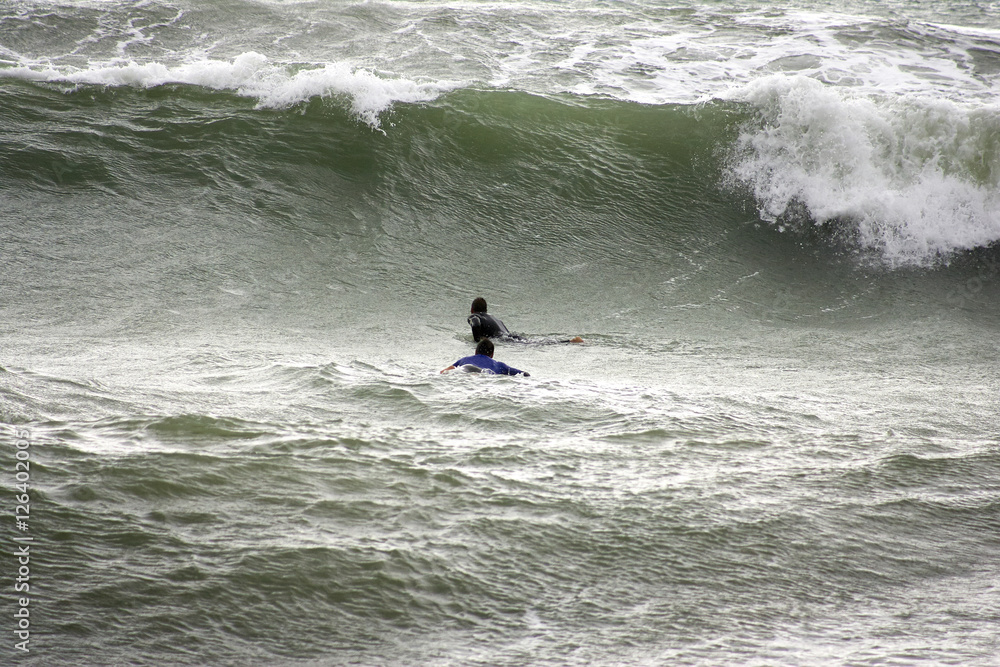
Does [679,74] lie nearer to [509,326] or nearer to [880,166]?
Result: [880,166]

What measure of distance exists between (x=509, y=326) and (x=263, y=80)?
5746 millimetres

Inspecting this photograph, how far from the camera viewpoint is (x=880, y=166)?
34.5 ft

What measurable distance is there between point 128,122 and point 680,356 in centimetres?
757

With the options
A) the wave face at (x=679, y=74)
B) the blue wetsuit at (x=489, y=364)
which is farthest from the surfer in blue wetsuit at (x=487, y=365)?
the wave face at (x=679, y=74)

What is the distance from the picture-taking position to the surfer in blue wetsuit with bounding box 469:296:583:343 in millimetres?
7027

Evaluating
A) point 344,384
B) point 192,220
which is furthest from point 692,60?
point 344,384

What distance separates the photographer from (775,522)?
3383 mm

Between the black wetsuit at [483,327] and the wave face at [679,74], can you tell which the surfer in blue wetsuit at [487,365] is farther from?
the wave face at [679,74]

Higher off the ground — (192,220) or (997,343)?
(192,220)

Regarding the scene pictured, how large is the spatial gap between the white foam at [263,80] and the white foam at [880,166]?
4.59m

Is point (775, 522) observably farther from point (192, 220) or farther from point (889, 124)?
point (889, 124)

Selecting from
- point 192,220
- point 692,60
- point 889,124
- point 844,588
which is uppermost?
point 692,60

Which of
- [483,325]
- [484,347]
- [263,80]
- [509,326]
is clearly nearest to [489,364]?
[484,347]

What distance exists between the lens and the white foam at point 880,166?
1009 cm
